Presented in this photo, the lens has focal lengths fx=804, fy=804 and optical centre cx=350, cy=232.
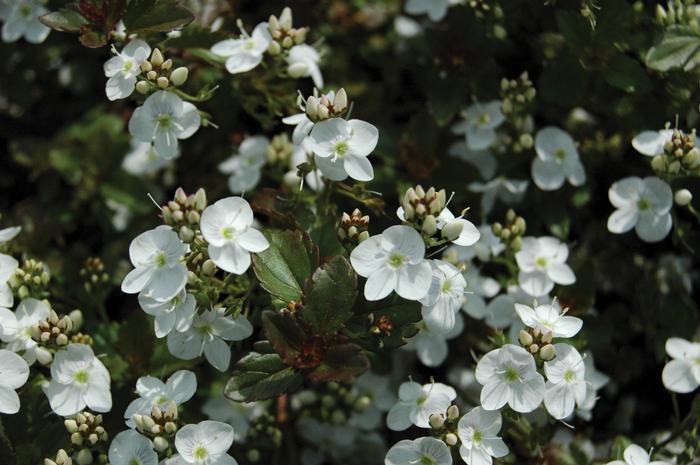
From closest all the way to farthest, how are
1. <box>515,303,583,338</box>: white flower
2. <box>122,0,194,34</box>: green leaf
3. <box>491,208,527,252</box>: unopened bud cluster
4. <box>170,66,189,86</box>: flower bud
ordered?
<box>515,303,583,338</box>: white flower
<box>170,66,189,86</box>: flower bud
<box>122,0,194,34</box>: green leaf
<box>491,208,527,252</box>: unopened bud cluster

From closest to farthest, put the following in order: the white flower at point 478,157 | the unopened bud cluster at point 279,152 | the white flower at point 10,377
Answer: the white flower at point 10,377 < the unopened bud cluster at point 279,152 < the white flower at point 478,157

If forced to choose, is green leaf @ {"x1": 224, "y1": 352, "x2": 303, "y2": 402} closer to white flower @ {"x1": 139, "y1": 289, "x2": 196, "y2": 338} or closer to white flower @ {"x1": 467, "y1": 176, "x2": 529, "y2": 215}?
white flower @ {"x1": 139, "y1": 289, "x2": 196, "y2": 338}

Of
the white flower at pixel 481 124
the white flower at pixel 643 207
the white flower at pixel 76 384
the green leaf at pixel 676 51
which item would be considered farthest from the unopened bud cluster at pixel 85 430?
the green leaf at pixel 676 51

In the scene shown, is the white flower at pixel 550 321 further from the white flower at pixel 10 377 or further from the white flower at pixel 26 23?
the white flower at pixel 26 23

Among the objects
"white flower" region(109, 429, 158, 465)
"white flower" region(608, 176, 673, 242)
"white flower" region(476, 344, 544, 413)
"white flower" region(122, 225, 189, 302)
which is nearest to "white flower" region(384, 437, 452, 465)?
→ "white flower" region(476, 344, 544, 413)

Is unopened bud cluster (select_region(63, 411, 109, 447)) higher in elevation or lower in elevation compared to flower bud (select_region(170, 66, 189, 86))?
lower

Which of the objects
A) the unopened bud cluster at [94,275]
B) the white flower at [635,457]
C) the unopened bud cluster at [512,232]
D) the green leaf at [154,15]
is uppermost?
the green leaf at [154,15]

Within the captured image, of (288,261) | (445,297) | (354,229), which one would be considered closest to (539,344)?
(445,297)

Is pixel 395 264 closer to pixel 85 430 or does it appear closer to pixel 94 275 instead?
pixel 85 430
